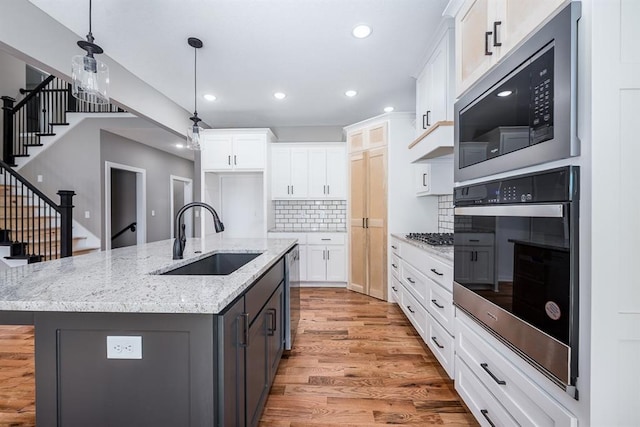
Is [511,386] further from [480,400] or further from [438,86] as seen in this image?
[438,86]

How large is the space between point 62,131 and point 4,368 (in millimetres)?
4033

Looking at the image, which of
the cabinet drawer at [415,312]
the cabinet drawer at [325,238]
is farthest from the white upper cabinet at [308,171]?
the cabinet drawer at [415,312]

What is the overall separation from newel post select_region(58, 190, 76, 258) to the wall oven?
4.52 m

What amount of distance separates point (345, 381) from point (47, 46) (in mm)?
3415

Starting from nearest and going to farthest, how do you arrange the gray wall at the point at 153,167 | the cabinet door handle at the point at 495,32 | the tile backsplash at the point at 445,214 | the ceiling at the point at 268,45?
1. the cabinet door handle at the point at 495,32
2. the ceiling at the point at 268,45
3. the tile backsplash at the point at 445,214
4. the gray wall at the point at 153,167

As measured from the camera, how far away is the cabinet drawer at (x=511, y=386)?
3.33 ft

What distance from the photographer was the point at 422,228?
13.2ft

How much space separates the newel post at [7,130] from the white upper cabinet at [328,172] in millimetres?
4704

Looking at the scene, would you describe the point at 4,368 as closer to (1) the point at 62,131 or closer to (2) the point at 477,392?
(2) the point at 477,392

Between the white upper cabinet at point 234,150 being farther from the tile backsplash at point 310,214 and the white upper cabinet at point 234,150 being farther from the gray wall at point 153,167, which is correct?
the gray wall at point 153,167

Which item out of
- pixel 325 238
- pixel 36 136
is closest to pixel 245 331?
pixel 325 238

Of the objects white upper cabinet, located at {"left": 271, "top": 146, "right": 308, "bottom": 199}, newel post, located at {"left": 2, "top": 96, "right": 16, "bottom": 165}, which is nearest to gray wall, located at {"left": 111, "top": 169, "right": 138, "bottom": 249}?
newel post, located at {"left": 2, "top": 96, "right": 16, "bottom": 165}

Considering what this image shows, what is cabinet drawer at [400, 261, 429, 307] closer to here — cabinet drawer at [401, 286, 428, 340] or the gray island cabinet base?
cabinet drawer at [401, 286, 428, 340]

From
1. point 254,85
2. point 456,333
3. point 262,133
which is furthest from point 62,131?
point 456,333
